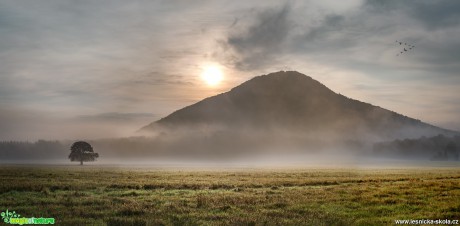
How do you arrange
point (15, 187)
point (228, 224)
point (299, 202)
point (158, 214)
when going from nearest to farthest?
point (228, 224)
point (158, 214)
point (299, 202)
point (15, 187)

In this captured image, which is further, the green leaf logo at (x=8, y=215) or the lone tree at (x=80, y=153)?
the lone tree at (x=80, y=153)

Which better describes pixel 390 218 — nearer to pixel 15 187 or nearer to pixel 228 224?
pixel 228 224

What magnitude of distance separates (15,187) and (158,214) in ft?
80.5

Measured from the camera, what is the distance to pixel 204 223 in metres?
23.1

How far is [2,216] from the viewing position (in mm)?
24422

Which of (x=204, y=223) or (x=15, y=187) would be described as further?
(x=15, y=187)

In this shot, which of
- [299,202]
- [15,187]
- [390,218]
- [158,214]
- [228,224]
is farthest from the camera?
[15,187]

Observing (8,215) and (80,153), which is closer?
(8,215)

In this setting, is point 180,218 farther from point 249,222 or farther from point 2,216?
point 2,216

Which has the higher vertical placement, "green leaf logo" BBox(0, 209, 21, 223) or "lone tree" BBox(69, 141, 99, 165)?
"lone tree" BBox(69, 141, 99, 165)

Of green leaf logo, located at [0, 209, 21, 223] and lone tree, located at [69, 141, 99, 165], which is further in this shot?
lone tree, located at [69, 141, 99, 165]

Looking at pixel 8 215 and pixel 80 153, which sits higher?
pixel 80 153

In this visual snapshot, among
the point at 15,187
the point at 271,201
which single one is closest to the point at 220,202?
the point at 271,201

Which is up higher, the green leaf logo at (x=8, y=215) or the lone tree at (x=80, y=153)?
the lone tree at (x=80, y=153)
